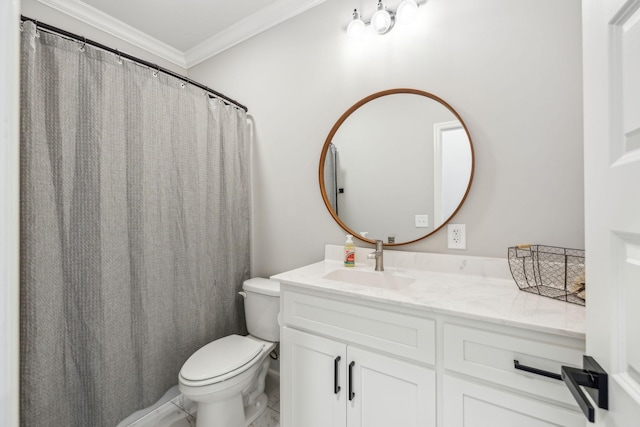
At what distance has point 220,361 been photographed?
4.58ft

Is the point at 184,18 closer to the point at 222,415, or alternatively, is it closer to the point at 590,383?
the point at 222,415

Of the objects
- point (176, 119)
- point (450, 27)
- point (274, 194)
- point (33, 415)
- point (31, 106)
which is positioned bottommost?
point (33, 415)

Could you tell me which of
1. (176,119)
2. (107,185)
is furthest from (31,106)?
(176,119)

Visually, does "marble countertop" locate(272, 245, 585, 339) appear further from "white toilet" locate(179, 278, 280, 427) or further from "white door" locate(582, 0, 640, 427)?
"white toilet" locate(179, 278, 280, 427)

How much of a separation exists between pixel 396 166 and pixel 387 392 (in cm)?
107

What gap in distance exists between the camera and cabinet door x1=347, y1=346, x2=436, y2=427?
924 millimetres

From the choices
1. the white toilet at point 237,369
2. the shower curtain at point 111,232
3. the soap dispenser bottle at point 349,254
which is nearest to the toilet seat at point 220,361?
the white toilet at point 237,369

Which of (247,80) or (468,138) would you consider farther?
(247,80)

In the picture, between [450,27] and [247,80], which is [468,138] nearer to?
[450,27]

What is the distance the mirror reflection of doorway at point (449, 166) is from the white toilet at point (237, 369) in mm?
1089

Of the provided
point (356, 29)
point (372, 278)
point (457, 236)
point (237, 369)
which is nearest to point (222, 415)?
point (237, 369)

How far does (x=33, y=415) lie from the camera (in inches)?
41.9

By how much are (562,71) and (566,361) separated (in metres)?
1.12

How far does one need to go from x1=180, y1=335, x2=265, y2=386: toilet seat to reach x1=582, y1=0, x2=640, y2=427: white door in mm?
1340
